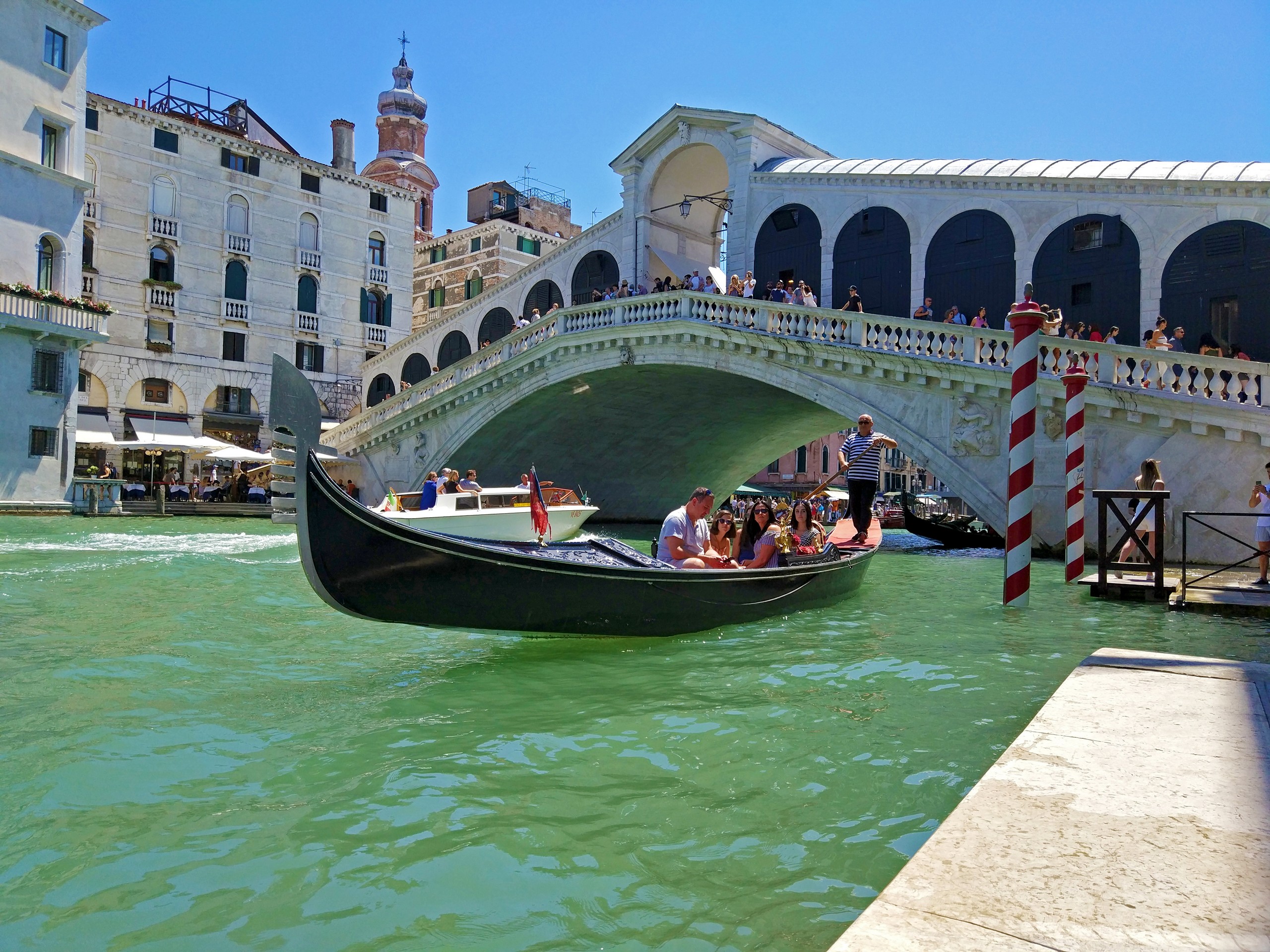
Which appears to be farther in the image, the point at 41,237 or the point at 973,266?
the point at 41,237

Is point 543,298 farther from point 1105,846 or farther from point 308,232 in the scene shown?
point 1105,846

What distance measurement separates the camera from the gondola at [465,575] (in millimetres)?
3723

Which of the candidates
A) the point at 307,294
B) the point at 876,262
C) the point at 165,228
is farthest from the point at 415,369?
the point at 876,262

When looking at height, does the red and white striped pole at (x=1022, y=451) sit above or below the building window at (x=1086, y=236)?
below

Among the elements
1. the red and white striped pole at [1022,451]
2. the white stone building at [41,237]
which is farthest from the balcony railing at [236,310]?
the red and white striped pole at [1022,451]

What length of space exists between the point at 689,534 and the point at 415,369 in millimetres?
18905

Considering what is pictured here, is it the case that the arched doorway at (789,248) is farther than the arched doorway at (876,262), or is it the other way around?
the arched doorway at (789,248)

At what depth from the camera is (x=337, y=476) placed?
1925 centimetres

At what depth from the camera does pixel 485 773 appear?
9.29 ft

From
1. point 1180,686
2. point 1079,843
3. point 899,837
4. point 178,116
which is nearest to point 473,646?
point 899,837

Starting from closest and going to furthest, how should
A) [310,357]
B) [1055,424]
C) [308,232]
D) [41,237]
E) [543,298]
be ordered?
1. [1055,424]
2. [41,237]
3. [543,298]
4. [308,232]
5. [310,357]

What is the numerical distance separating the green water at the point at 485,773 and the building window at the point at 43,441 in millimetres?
11907

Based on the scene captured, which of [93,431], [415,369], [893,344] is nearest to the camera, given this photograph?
[893,344]

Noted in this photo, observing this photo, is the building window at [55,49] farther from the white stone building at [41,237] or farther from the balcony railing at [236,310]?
the balcony railing at [236,310]
